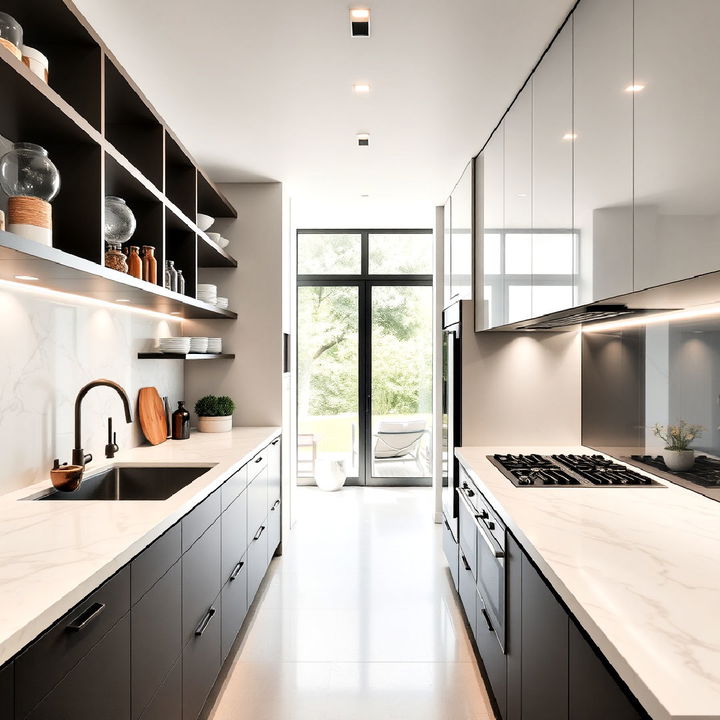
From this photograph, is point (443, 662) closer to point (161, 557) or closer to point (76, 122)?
point (161, 557)

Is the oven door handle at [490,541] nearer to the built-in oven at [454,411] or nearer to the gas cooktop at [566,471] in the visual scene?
the gas cooktop at [566,471]

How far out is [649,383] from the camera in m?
2.40

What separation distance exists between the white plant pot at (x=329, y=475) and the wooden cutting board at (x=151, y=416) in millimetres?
2427

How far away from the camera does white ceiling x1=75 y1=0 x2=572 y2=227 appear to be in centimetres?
208

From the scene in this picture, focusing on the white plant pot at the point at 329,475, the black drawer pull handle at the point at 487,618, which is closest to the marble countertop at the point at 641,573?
the black drawer pull handle at the point at 487,618

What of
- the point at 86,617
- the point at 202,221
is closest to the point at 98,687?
the point at 86,617

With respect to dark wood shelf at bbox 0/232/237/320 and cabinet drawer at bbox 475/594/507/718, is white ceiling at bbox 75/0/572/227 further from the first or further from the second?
cabinet drawer at bbox 475/594/507/718

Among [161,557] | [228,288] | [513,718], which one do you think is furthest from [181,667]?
[228,288]

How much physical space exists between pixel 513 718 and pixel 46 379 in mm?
2153

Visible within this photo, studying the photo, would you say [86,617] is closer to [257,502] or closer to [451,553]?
[257,502]

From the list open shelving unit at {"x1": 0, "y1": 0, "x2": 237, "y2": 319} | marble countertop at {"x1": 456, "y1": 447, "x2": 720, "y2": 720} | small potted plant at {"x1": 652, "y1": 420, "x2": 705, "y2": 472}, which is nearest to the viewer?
marble countertop at {"x1": 456, "y1": 447, "x2": 720, "y2": 720}

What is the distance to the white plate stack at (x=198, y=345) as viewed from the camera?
3608 millimetres

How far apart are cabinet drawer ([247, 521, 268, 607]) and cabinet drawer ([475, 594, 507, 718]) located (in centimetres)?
120

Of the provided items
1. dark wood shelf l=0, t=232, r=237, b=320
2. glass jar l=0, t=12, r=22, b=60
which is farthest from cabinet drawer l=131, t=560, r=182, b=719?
glass jar l=0, t=12, r=22, b=60
